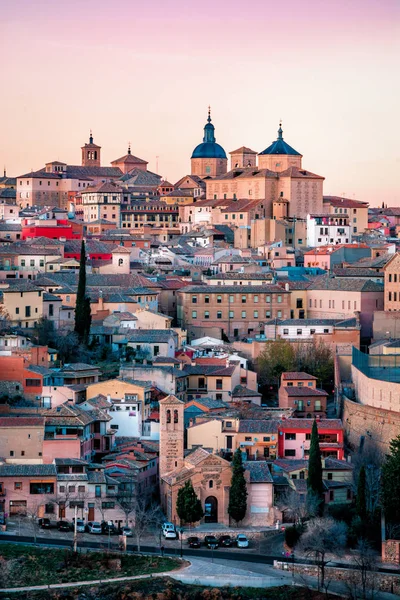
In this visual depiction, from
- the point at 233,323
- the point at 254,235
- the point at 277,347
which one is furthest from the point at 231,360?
the point at 254,235

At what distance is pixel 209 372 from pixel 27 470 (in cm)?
810

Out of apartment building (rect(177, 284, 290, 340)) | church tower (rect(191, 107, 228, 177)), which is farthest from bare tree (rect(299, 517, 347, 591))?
church tower (rect(191, 107, 228, 177))

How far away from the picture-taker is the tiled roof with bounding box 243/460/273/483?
30.1 metres

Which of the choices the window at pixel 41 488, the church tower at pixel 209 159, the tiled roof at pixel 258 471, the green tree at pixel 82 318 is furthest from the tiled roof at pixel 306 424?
the church tower at pixel 209 159

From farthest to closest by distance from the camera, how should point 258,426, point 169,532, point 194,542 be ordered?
1. point 258,426
2. point 169,532
3. point 194,542

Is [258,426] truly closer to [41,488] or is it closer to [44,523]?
[41,488]

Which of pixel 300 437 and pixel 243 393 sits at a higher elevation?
pixel 243 393

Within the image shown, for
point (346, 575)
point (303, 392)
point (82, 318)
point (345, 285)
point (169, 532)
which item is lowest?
point (346, 575)

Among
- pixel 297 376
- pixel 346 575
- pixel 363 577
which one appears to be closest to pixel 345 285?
pixel 297 376

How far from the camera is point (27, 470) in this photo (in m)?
30.1

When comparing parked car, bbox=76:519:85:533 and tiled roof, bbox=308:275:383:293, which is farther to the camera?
tiled roof, bbox=308:275:383:293

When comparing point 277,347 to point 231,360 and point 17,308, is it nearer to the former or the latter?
point 231,360

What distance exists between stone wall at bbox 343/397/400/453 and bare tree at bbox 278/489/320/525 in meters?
2.48

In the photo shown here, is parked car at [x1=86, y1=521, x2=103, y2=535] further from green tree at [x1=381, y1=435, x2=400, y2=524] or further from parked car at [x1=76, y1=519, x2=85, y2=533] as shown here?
green tree at [x1=381, y1=435, x2=400, y2=524]
